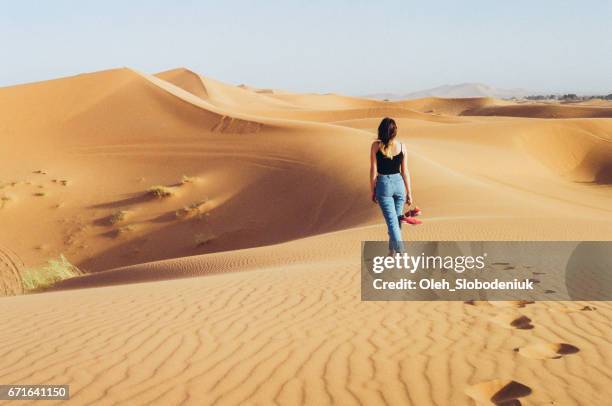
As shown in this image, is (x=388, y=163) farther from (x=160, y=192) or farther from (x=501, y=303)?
(x=160, y=192)

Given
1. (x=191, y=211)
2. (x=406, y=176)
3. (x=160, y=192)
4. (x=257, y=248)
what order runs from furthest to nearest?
(x=160, y=192), (x=191, y=211), (x=257, y=248), (x=406, y=176)

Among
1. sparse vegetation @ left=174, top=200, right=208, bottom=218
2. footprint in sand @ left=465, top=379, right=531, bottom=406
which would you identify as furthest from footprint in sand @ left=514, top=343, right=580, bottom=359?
sparse vegetation @ left=174, top=200, right=208, bottom=218

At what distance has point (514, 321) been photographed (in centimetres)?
519

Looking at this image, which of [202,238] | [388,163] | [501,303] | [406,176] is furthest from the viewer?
[202,238]

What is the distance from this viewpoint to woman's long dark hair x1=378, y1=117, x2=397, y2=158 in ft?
22.6

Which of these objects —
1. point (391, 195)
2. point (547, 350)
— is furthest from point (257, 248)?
point (547, 350)

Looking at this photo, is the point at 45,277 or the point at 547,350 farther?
the point at 45,277

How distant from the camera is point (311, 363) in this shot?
4.26m

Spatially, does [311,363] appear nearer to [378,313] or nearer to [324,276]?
[378,313]

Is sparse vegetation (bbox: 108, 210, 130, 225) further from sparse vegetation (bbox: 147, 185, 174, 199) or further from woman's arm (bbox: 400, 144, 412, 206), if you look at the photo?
woman's arm (bbox: 400, 144, 412, 206)

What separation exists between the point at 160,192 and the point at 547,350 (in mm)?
17270

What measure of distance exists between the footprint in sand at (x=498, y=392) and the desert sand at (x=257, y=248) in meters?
0.01

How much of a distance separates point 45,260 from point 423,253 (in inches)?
476

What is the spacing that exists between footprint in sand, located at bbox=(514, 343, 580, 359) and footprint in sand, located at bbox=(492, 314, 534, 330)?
473 millimetres
